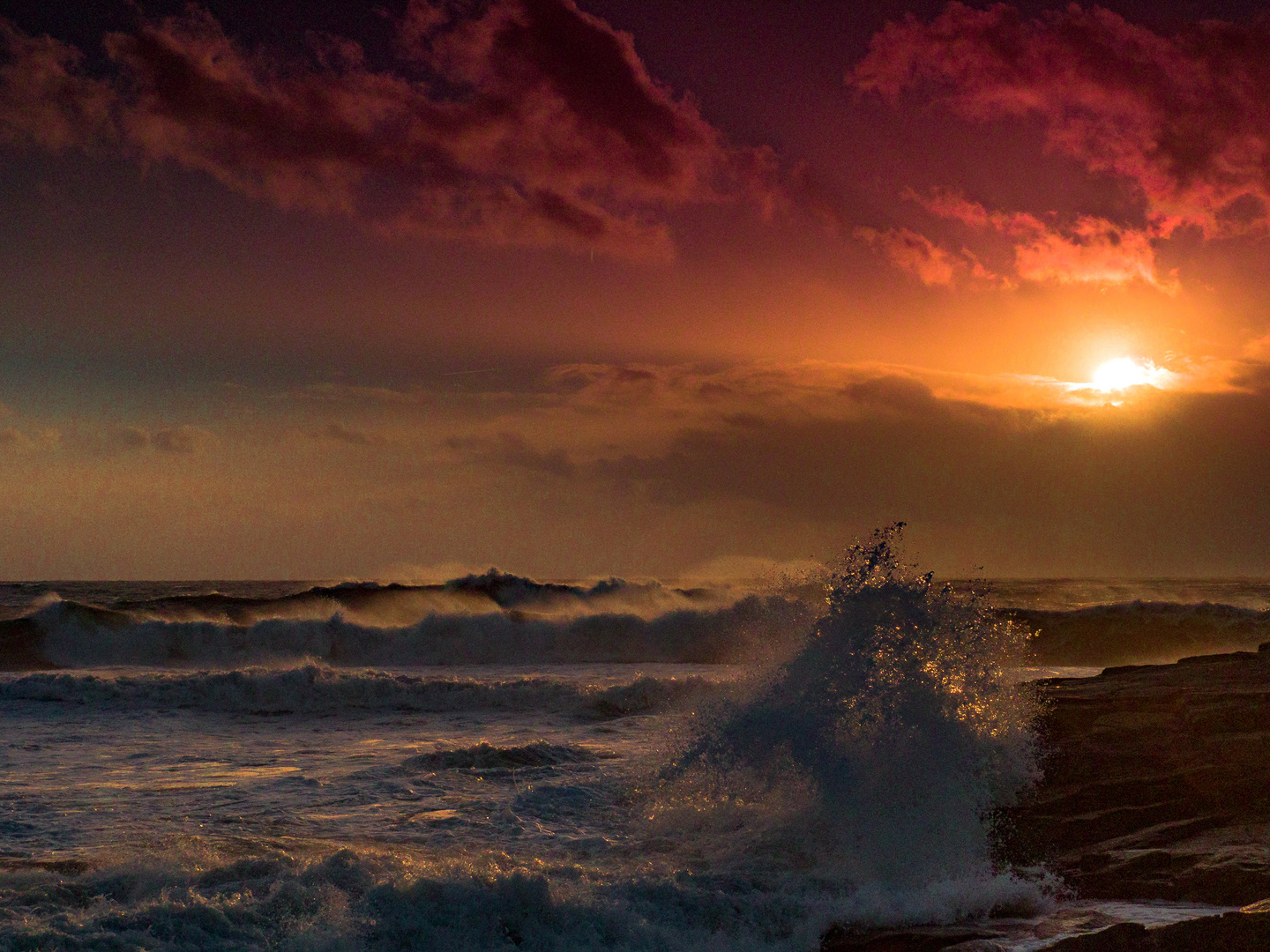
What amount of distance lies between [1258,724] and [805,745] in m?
4.82

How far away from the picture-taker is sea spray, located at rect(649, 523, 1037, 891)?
7672 millimetres

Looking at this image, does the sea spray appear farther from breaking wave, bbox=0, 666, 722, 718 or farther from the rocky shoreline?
breaking wave, bbox=0, 666, 722, 718

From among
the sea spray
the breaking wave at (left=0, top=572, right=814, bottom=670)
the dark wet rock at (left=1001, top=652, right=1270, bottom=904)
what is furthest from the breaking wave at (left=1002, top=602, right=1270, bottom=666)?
the sea spray

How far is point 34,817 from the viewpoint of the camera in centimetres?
830

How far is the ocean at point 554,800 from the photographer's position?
6.04 meters

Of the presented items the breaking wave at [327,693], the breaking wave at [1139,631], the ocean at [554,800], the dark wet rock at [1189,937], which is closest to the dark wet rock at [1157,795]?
the ocean at [554,800]

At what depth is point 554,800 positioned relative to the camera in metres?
9.29

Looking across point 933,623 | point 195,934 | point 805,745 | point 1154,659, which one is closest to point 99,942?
point 195,934

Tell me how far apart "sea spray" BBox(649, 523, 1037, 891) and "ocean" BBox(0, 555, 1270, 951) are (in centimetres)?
3

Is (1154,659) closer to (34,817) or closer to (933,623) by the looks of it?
(933,623)

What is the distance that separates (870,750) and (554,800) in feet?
10.3

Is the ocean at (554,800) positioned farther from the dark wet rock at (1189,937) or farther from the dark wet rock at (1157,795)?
the dark wet rock at (1189,937)

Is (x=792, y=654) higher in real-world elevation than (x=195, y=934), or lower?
higher

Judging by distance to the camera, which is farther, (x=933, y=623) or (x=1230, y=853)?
(x=933, y=623)
